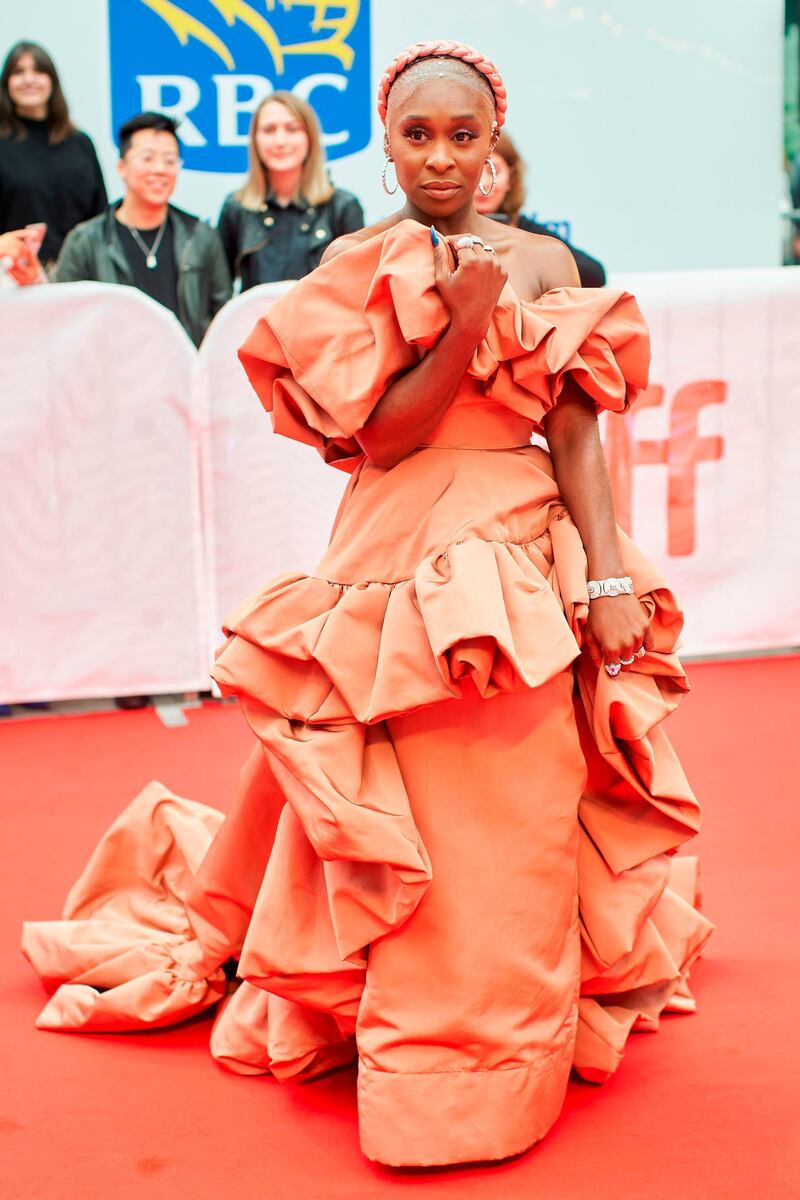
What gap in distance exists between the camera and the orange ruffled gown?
2.51 metres

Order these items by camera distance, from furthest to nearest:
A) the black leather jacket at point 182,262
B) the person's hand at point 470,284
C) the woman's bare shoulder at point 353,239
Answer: the black leather jacket at point 182,262, the woman's bare shoulder at point 353,239, the person's hand at point 470,284

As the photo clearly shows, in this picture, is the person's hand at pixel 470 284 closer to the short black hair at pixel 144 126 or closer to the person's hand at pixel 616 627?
the person's hand at pixel 616 627

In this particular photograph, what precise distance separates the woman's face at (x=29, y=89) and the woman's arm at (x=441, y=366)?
4401mm

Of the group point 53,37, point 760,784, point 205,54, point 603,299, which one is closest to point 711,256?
point 205,54

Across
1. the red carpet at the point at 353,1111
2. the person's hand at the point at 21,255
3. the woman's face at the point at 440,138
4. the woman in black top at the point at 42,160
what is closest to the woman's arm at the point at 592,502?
the woman's face at the point at 440,138

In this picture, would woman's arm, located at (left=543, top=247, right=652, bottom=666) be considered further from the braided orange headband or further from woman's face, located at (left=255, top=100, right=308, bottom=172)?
woman's face, located at (left=255, top=100, right=308, bottom=172)

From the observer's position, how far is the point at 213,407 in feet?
18.5

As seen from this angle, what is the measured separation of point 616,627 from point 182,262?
13.1 feet

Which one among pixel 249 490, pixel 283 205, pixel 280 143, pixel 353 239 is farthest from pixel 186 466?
pixel 353 239

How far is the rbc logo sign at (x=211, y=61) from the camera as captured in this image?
330 inches

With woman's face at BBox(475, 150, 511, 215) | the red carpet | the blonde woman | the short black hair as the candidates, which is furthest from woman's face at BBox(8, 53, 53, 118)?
the red carpet

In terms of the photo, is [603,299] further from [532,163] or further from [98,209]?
[532,163]

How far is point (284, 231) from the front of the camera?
6250 mm

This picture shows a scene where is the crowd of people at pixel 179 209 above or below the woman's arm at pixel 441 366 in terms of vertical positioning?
above
